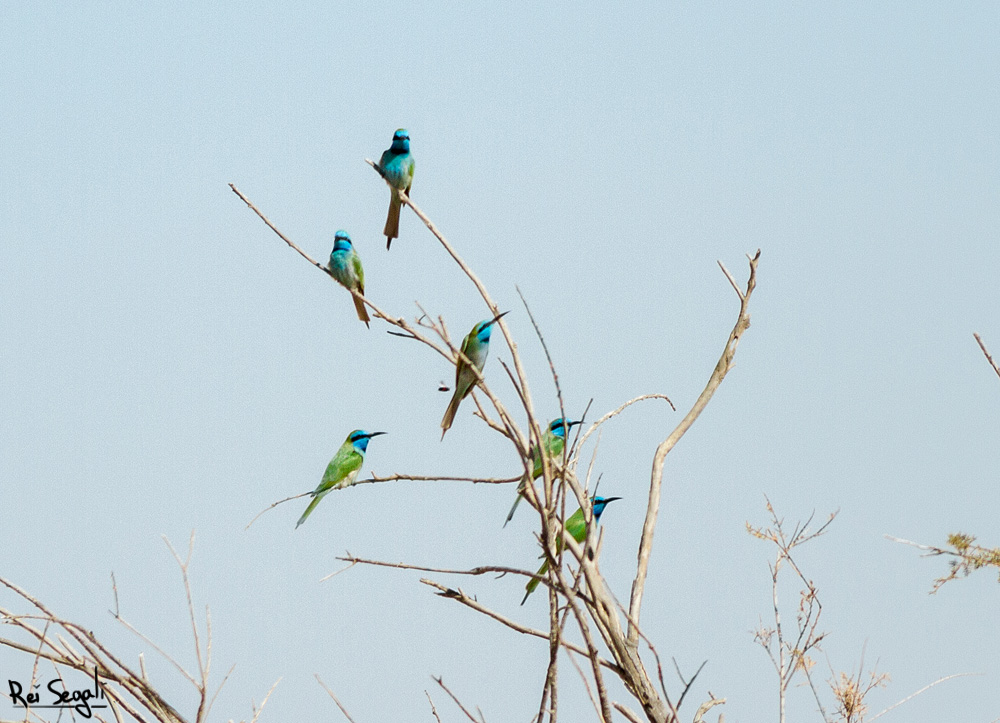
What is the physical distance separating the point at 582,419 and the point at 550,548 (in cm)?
64

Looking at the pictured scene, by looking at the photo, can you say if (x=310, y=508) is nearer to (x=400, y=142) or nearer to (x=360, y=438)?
(x=360, y=438)

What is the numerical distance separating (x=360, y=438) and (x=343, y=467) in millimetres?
214

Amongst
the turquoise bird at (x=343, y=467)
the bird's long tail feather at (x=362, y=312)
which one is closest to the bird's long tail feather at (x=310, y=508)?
the turquoise bird at (x=343, y=467)

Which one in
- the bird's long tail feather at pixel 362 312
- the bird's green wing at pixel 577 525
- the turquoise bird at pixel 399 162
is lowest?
the bird's green wing at pixel 577 525

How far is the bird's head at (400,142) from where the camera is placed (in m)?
6.40

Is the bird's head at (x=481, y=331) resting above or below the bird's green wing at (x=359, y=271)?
below

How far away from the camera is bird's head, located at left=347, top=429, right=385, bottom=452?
643 cm

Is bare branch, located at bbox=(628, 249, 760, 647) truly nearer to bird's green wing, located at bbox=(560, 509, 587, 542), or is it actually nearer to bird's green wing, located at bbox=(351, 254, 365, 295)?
bird's green wing, located at bbox=(560, 509, 587, 542)

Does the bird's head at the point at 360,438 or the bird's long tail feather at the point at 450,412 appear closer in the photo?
the bird's long tail feather at the point at 450,412

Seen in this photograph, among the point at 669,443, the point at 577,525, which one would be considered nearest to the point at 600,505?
the point at 577,525

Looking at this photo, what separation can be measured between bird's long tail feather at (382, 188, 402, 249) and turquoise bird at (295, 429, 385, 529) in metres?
1.21

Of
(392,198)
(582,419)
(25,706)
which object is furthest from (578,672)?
(392,198)

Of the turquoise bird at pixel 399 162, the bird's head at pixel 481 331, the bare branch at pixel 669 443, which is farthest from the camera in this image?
the turquoise bird at pixel 399 162

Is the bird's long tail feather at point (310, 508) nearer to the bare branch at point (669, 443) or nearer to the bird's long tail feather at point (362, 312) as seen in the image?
the bird's long tail feather at point (362, 312)
